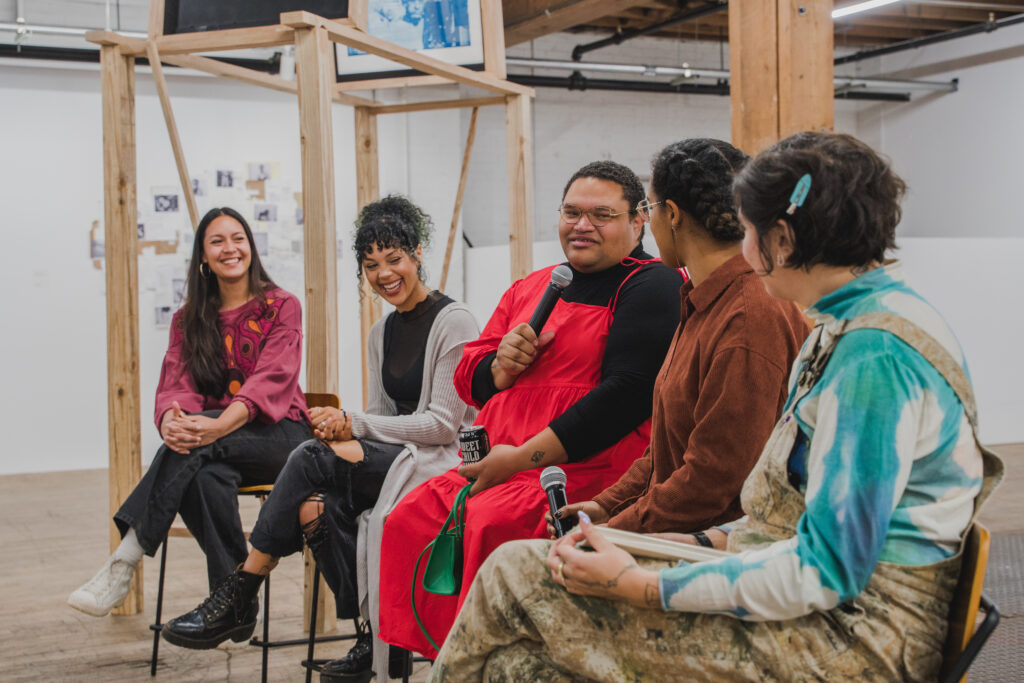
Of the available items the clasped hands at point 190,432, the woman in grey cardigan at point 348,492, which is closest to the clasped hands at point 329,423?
the woman in grey cardigan at point 348,492

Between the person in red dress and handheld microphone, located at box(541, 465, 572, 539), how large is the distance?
0.30 meters

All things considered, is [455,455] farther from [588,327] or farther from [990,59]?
[990,59]

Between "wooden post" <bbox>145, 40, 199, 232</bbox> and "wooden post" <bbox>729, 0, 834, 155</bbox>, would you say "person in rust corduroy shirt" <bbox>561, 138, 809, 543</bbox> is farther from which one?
"wooden post" <bbox>145, 40, 199, 232</bbox>

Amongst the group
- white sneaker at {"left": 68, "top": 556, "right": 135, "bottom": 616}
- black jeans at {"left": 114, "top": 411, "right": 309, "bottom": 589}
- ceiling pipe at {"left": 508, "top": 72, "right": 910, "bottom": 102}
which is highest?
ceiling pipe at {"left": 508, "top": 72, "right": 910, "bottom": 102}

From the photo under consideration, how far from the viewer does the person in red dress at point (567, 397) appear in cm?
202

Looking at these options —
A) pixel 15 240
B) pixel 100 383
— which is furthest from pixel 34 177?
pixel 100 383

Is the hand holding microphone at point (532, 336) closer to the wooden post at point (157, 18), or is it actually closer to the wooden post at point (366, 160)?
the wooden post at point (157, 18)

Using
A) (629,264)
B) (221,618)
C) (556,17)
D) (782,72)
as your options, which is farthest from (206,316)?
(556,17)

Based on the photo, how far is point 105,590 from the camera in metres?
2.74

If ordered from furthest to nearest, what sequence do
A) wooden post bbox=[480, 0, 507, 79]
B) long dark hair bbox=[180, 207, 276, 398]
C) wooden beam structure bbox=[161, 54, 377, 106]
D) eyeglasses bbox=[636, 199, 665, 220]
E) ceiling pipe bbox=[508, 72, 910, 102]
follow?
1. ceiling pipe bbox=[508, 72, 910, 102]
2. wooden post bbox=[480, 0, 507, 79]
3. wooden beam structure bbox=[161, 54, 377, 106]
4. long dark hair bbox=[180, 207, 276, 398]
5. eyeglasses bbox=[636, 199, 665, 220]

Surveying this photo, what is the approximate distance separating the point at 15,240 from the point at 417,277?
16.4 feet

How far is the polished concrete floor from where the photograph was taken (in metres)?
2.81

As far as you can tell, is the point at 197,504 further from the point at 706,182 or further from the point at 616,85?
the point at 616,85

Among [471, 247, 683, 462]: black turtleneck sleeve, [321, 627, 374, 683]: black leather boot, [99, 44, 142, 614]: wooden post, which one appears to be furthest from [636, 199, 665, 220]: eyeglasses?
[99, 44, 142, 614]: wooden post
